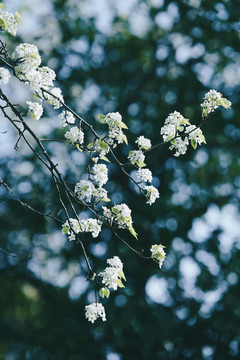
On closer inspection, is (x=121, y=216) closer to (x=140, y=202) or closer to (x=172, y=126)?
(x=172, y=126)

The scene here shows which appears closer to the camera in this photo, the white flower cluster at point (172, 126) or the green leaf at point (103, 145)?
the green leaf at point (103, 145)

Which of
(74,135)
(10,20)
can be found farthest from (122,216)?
(10,20)

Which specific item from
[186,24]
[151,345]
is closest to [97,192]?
[151,345]

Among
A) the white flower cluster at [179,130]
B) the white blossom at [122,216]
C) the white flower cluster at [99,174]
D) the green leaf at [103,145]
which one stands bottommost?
the white blossom at [122,216]

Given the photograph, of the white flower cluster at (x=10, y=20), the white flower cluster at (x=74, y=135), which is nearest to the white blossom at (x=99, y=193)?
the white flower cluster at (x=74, y=135)

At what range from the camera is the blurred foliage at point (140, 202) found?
10789mm

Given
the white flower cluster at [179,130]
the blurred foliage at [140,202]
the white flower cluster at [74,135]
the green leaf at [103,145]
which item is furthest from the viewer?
the blurred foliage at [140,202]

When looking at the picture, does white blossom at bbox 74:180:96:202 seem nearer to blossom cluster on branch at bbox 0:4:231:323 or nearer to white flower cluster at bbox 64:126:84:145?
blossom cluster on branch at bbox 0:4:231:323

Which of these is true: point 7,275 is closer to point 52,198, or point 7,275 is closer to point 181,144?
point 52,198

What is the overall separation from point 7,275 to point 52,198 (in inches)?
93.8

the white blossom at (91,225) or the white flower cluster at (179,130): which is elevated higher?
the white flower cluster at (179,130)

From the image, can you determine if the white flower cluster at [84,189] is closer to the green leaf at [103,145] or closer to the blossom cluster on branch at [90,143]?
the blossom cluster on branch at [90,143]

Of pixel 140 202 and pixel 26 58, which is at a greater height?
pixel 140 202

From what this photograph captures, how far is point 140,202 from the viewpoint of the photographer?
442 inches
